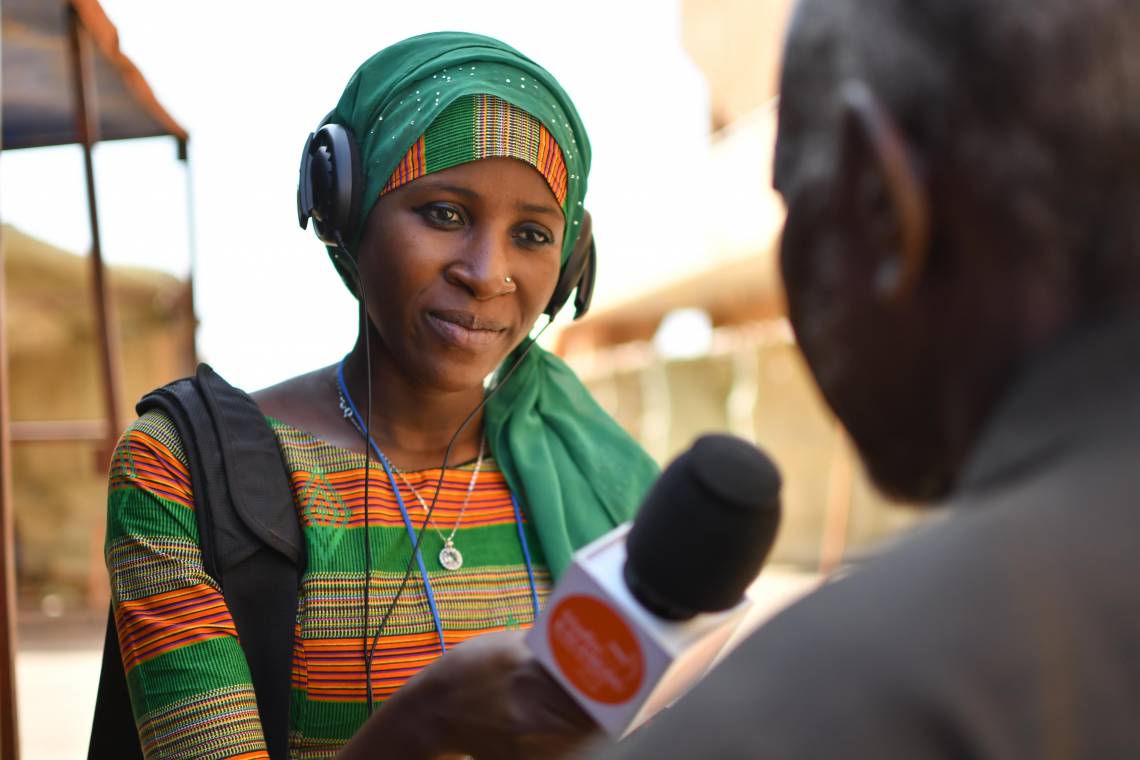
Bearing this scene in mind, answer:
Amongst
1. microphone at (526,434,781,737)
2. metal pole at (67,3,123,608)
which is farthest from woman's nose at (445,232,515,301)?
metal pole at (67,3,123,608)

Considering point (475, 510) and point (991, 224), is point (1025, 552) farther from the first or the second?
point (475, 510)

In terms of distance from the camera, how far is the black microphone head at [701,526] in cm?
94

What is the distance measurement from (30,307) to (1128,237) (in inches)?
381

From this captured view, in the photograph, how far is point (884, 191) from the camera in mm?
739

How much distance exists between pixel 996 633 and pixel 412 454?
152 centimetres

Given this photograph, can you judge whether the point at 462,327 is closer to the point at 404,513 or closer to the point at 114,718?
the point at 404,513

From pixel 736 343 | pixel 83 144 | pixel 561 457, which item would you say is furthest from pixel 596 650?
pixel 736 343

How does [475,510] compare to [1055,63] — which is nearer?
[1055,63]

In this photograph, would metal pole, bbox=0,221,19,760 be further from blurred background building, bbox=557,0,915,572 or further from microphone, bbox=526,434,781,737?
blurred background building, bbox=557,0,915,572

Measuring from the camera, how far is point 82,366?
393 inches

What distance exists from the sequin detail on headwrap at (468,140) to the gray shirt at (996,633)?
1.32m

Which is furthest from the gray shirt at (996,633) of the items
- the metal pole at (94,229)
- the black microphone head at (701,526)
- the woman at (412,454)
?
the metal pole at (94,229)

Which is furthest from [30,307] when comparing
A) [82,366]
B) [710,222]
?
[710,222]

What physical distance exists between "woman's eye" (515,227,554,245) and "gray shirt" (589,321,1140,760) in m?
1.35
